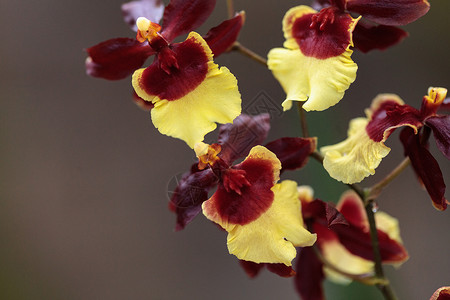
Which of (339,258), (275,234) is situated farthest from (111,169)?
(275,234)

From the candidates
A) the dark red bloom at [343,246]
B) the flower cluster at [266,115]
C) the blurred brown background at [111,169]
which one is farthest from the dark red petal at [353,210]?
the blurred brown background at [111,169]

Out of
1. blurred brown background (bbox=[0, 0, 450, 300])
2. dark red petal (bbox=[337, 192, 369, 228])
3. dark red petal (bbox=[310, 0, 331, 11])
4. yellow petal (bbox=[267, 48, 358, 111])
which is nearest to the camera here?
yellow petal (bbox=[267, 48, 358, 111])

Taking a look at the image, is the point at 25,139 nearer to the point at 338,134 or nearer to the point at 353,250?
the point at 338,134

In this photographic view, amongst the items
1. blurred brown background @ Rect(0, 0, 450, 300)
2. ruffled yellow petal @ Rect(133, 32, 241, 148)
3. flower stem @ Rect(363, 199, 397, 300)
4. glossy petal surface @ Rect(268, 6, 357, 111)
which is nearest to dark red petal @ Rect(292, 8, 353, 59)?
glossy petal surface @ Rect(268, 6, 357, 111)

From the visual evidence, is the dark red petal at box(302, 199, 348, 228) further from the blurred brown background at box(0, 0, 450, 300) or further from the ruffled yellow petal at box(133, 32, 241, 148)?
the blurred brown background at box(0, 0, 450, 300)

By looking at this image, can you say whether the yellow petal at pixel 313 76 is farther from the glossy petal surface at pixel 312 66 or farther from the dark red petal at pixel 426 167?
the dark red petal at pixel 426 167

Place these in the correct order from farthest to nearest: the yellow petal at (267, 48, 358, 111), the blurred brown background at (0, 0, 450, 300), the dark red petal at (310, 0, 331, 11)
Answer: the blurred brown background at (0, 0, 450, 300) → the dark red petal at (310, 0, 331, 11) → the yellow petal at (267, 48, 358, 111)

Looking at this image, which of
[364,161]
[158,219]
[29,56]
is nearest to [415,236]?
[158,219]
